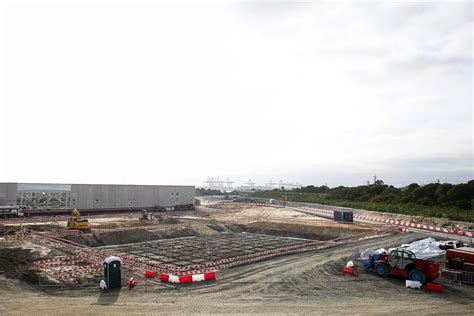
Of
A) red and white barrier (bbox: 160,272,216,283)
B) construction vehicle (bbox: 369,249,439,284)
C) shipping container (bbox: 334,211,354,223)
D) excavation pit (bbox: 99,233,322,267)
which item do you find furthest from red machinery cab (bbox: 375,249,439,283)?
shipping container (bbox: 334,211,354,223)

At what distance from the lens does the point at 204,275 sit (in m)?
20.5

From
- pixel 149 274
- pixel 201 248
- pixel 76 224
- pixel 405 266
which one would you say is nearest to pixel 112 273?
pixel 149 274

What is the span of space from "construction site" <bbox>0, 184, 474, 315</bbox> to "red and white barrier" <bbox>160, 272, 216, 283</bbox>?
0.18 feet

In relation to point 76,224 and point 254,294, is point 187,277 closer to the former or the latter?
point 254,294

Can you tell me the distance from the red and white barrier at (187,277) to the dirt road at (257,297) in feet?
1.59

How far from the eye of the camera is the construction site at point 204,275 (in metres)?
16.1

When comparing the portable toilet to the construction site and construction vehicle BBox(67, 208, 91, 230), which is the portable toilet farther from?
construction vehicle BBox(67, 208, 91, 230)

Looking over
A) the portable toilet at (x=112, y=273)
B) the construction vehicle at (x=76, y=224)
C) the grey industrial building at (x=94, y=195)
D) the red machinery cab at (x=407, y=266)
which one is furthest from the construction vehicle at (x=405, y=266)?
the grey industrial building at (x=94, y=195)

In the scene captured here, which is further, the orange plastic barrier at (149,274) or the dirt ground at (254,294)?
the orange plastic barrier at (149,274)

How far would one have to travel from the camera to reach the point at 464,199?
54.7 m

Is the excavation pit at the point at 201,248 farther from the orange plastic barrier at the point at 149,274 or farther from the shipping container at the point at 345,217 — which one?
the shipping container at the point at 345,217

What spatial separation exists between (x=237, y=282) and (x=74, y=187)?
146ft

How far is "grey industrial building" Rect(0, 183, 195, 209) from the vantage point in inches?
2077

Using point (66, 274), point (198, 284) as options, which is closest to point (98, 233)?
point (66, 274)
